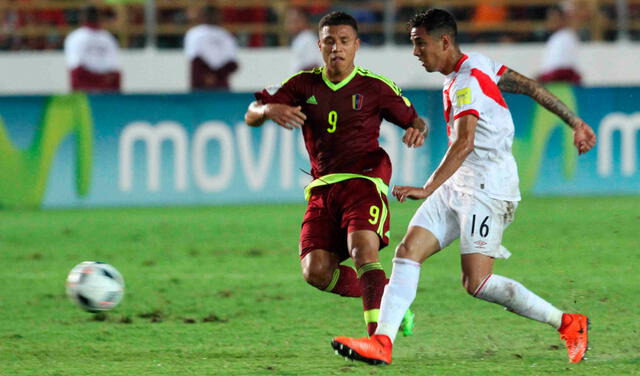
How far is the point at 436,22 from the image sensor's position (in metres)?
5.88

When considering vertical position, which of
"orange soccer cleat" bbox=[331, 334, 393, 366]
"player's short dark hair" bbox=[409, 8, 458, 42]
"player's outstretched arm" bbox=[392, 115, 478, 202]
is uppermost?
"player's short dark hair" bbox=[409, 8, 458, 42]

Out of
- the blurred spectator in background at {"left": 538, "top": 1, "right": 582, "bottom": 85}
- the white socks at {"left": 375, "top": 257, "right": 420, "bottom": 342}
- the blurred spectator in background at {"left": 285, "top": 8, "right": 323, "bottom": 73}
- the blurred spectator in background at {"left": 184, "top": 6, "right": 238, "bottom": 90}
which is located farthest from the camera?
the blurred spectator in background at {"left": 538, "top": 1, "right": 582, "bottom": 85}

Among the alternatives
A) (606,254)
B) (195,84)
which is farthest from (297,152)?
(606,254)

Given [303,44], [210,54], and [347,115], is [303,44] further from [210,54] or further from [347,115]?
[347,115]

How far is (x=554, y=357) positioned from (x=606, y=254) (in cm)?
401

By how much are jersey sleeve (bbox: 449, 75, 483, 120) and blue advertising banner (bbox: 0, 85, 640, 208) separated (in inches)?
294

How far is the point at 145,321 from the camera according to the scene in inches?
287

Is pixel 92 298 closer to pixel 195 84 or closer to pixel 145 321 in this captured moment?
pixel 145 321

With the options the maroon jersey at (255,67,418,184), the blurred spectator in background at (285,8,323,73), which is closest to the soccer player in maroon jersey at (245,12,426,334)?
the maroon jersey at (255,67,418,184)

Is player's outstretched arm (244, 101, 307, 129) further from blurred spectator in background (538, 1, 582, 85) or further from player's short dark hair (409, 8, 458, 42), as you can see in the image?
blurred spectator in background (538, 1, 582, 85)

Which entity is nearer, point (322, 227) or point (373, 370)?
point (373, 370)

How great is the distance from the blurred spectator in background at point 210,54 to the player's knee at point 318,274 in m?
9.69

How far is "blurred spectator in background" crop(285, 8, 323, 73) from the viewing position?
16.9 meters

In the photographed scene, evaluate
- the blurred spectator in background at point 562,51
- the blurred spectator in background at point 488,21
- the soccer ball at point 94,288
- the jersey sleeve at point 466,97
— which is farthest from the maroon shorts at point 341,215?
the blurred spectator in background at point 488,21
